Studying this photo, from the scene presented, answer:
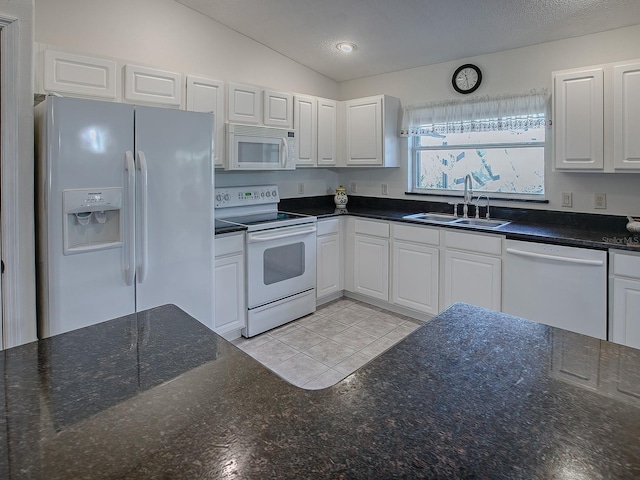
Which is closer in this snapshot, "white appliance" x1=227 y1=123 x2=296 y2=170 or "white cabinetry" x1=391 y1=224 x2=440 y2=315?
"white appliance" x1=227 y1=123 x2=296 y2=170

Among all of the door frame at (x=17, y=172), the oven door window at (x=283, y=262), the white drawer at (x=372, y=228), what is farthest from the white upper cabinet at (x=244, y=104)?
the door frame at (x=17, y=172)

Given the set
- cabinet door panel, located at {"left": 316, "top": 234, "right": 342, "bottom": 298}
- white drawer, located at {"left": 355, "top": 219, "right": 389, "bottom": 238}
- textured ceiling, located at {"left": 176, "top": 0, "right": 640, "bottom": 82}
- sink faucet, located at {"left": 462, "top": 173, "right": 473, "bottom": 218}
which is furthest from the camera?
cabinet door panel, located at {"left": 316, "top": 234, "right": 342, "bottom": 298}

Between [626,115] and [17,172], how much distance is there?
3.58 m

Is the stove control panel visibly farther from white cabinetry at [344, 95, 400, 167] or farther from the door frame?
the door frame

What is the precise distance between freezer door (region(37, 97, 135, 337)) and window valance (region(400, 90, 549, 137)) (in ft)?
8.93

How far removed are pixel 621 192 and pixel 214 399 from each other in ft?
10.9

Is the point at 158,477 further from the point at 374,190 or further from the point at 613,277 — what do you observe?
the point at 374,190

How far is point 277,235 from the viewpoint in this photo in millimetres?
3432

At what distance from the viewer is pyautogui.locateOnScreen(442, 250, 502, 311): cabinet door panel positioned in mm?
3174

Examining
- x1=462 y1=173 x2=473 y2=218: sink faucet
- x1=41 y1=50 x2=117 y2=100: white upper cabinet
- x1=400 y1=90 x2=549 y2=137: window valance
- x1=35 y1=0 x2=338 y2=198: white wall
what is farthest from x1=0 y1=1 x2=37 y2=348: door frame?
x1=462 y1=173 x2=473 y2=218: sink faucet

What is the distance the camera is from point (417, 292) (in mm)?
3688

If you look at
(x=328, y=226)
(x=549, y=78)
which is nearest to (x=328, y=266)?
(x=328, y=226)

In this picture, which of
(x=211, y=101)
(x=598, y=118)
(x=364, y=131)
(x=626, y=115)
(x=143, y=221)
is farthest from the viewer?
(x=364, y=131)

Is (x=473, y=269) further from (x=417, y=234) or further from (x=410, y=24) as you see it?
(x=410, y=24)
